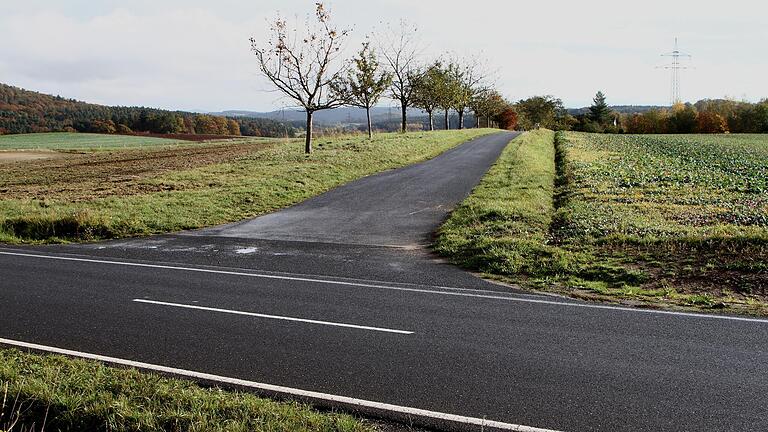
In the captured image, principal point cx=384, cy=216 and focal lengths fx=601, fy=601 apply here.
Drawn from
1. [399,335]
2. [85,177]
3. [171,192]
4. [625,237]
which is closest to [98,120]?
[85,177]

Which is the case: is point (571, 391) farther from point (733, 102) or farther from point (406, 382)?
point (733, 102)

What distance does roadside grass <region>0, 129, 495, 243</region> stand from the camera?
16406mm

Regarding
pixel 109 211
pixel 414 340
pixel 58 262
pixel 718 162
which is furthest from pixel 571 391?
pixel 718 162

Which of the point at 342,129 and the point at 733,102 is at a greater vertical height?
the point at 733,102

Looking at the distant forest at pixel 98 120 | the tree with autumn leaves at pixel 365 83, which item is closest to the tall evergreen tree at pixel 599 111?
the distant forest at pixel 98 120

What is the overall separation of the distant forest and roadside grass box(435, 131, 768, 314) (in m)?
73.3

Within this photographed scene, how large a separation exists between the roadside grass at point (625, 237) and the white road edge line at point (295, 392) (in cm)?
478

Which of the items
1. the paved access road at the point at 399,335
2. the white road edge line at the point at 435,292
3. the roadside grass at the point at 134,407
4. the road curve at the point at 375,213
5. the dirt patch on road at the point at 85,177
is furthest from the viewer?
the dirt patch on road at the point at 85,177

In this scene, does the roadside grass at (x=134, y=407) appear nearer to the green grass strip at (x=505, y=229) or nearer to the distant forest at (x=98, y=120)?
the green grass strip at (x=505, y=229)

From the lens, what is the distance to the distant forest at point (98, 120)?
95688 mm

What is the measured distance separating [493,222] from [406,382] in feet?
30.6

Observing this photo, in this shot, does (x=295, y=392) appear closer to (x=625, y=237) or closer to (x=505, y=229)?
(x=625, y=237)

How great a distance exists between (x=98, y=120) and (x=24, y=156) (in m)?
57.7

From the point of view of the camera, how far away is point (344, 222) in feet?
55.3
